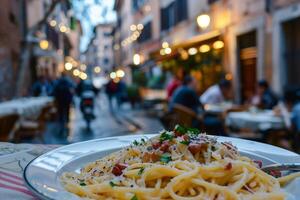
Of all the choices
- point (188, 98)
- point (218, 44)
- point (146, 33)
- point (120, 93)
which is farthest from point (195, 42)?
point (146, 33)

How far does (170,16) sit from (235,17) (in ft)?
30.2

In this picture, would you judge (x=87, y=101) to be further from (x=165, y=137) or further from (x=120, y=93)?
(x=165, y=137)

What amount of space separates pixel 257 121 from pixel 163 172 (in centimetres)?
472

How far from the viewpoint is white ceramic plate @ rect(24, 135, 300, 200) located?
113 centimetres

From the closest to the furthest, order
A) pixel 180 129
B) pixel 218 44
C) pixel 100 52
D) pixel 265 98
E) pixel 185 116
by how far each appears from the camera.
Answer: pixel 180 129 → pixel 185 116 → pixel 265 98 → pixel 218 44 → pixel 100 52

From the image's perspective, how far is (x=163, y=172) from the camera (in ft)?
4.56

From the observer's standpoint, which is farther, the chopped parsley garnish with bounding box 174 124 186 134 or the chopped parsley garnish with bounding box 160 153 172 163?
the chopped parsley garnish with bounding box 174 124 186 134

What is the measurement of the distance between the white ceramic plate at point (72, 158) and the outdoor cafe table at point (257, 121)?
4157 mm

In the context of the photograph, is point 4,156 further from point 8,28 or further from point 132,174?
point 8,28

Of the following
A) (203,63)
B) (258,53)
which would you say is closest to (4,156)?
(258,53)

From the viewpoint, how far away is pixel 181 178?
1.34 metres

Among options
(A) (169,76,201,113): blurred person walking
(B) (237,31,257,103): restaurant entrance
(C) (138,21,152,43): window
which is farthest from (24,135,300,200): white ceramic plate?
(C) (138,21,152,43): window

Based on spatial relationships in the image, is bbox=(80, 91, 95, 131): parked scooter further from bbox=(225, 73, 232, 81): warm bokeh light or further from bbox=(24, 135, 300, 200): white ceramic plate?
bbox=(24, 135, 300, 200): white ceramic plate

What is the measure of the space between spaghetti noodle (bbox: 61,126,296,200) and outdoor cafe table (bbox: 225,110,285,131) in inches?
172
